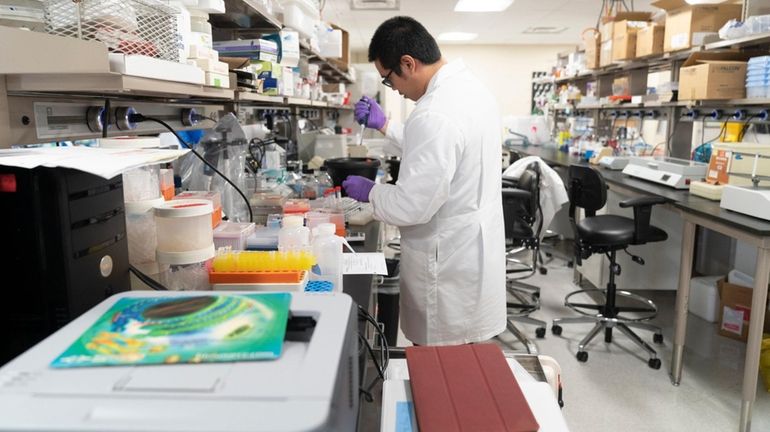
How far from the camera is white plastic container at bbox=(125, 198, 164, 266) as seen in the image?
118cm

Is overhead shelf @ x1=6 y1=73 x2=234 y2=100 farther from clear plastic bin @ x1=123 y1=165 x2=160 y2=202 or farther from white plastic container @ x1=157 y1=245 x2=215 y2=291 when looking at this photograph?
white plastic container @ x1=157 y1=245 x2=215 y2=291

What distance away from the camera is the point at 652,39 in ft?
13.6

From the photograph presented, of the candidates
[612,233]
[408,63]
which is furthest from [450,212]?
[612,233]

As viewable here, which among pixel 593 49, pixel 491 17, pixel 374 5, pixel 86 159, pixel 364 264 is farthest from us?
pixel 491 17

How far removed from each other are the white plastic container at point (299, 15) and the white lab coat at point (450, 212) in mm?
1079

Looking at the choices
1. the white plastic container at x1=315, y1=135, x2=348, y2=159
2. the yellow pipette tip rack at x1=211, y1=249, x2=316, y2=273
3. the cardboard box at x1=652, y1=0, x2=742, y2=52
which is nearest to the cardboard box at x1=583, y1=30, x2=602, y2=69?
the cardboard box at x1=652, y1=0, x2=742, y2=52

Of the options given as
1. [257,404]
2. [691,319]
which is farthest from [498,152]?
[691,319]

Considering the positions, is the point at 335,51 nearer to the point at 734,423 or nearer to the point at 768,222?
the point at 768,222

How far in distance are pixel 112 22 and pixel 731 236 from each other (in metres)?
2.41

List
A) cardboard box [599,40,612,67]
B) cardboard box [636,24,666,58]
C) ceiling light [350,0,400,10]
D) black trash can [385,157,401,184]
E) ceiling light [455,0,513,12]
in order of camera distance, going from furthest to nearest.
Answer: ceiling light [455,0,513,12]
ceiling light [350,0,400,10]
cardboard box [599,40,612,67]
black trash can [385,157,401,184]
cardboard box [636,24,666,58]

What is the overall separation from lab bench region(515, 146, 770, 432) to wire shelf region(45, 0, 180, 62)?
2.18 m

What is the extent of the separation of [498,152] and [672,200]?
1268 millimetres

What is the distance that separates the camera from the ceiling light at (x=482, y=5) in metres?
6.39

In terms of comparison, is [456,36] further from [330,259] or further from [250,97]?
[330,259]
